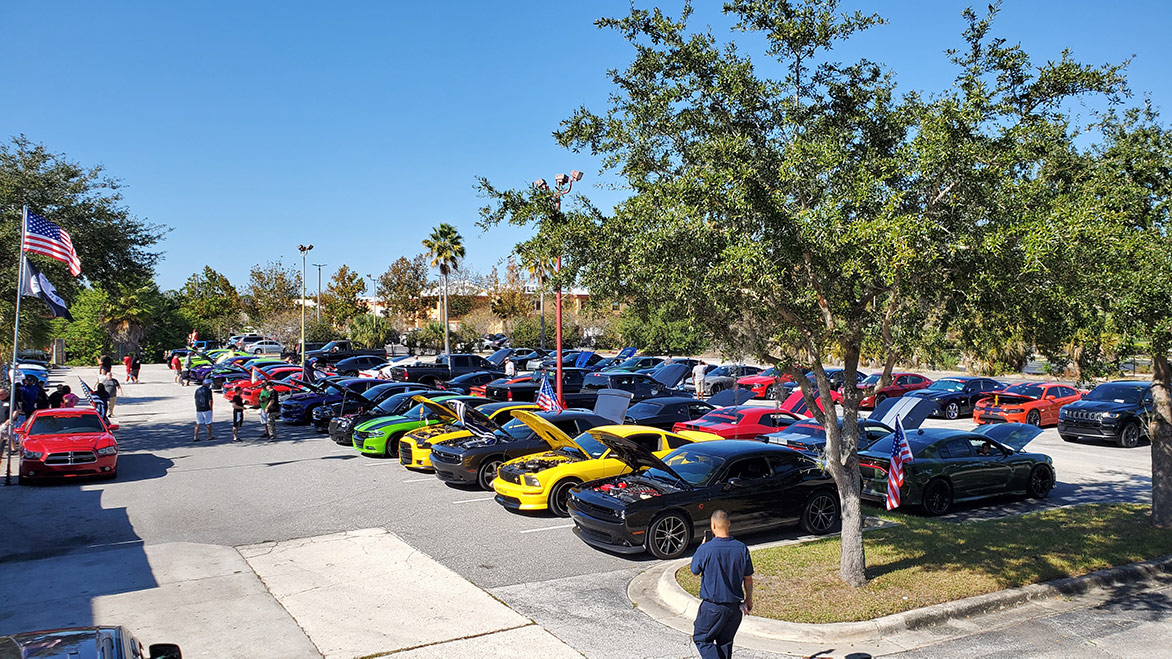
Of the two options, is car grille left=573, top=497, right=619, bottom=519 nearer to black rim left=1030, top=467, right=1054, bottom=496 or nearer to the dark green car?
the dark green car

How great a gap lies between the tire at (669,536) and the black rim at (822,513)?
7.27ft

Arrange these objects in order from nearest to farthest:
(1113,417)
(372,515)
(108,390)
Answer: (372,515) → (1113,417) → (108,390)

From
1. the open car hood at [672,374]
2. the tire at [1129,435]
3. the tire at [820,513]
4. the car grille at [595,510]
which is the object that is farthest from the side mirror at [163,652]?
the open car hood at [672,374]

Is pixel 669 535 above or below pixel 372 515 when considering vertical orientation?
above

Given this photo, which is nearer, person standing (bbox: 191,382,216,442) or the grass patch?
the grass patch

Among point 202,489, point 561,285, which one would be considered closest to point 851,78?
point 561,285

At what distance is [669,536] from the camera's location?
10.2m

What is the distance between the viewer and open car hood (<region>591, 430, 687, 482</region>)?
413 inches

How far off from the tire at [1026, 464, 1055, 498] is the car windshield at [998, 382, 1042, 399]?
37.4ft

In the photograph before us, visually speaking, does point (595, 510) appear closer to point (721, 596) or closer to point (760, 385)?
point (721, 596)

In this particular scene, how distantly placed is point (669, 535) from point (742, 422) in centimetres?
910

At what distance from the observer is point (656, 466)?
34.6 ft

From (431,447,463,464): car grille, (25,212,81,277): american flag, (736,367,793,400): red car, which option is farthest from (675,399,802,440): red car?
(25,212,81,277): american flag

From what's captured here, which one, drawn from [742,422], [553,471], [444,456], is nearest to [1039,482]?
[742,422]
